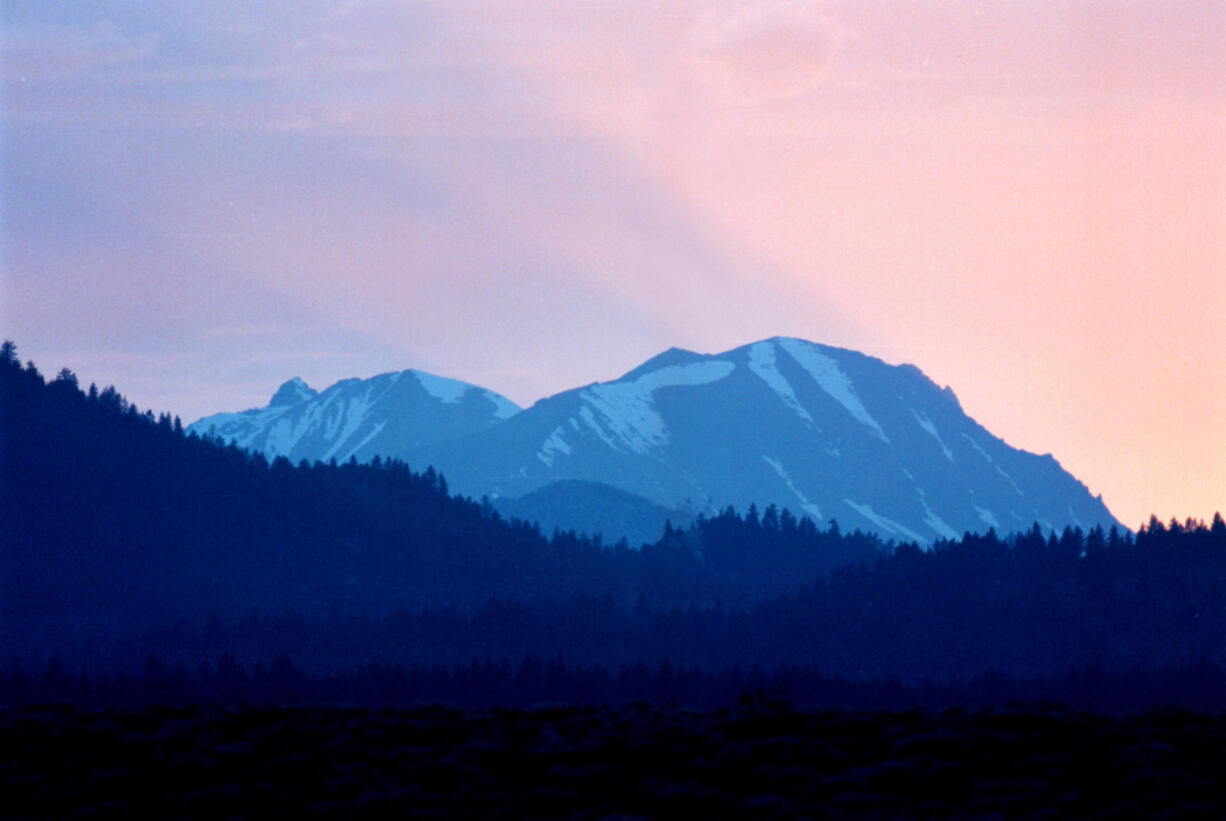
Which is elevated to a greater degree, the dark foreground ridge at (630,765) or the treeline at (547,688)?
the treeline at (547,688)

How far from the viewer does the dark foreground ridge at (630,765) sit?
3947 centimetres

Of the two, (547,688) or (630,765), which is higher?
(547,688)

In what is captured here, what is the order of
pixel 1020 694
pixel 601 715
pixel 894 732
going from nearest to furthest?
pixel 894 732 < pixel 601 715 < pixel 1020 694

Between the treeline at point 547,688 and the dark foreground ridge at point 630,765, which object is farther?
the treeline at point 547,688

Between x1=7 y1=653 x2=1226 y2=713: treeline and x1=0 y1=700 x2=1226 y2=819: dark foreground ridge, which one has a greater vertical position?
x1=7 y1=653 x2=1226 y2=713: treeline

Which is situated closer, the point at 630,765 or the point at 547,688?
the point at 630,765

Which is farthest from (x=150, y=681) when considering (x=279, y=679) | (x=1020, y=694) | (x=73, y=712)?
(x=73, y=712)

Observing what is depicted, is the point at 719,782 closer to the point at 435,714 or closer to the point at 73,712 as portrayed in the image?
the point at 435,714

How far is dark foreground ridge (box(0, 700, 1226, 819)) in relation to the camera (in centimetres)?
3947

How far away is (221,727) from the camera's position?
52531 millimetres

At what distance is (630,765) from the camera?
148ft

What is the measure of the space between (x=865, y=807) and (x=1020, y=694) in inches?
5479

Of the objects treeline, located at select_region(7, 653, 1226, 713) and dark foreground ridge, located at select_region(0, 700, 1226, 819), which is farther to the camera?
treeline, located at select_region(7, 653, 1226, 713)

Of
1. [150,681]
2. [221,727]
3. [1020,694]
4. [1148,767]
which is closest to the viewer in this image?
[1148,767]
